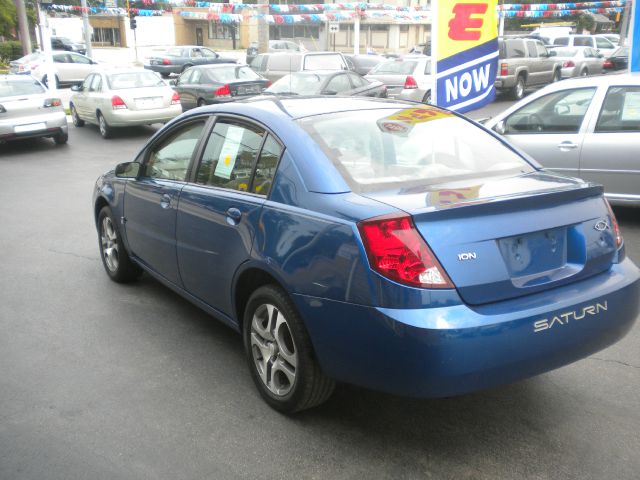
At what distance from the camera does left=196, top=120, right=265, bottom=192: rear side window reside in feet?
12.5

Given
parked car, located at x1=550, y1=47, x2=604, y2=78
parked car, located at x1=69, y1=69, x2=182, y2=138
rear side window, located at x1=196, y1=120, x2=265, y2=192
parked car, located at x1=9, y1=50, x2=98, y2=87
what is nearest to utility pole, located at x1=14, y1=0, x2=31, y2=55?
parked car, located at x1=9, y1=50, x2=98, y2=87

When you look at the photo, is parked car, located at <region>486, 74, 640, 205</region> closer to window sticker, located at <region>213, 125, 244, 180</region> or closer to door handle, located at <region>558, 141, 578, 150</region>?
Result: door handle, located at <region>558, 141, 578, 150</region>

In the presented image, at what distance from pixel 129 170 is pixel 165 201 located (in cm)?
87

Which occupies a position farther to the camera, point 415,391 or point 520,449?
point 520,449

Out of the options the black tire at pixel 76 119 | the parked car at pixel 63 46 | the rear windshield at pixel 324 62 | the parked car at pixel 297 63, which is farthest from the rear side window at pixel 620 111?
the parked car at pixel 63 46

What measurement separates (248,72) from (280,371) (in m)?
15.4

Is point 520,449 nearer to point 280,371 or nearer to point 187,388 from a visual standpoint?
point 280,371

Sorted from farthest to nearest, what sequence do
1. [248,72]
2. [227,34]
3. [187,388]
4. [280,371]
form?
[227,34]
[248,72]
[187,388]
[280,371]

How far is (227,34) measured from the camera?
232 ft

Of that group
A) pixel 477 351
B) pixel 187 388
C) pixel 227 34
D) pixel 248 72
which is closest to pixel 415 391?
pixel 477 351

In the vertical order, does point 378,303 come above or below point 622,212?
above

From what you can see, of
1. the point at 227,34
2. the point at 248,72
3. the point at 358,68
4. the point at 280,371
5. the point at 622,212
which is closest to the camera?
the point at 280,371

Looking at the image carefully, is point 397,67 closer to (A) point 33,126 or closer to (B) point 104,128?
(B) point 104,128

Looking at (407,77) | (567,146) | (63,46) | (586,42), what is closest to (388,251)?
(567,146)
